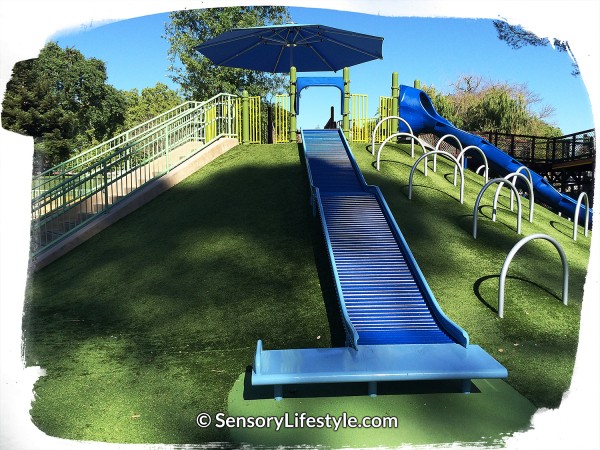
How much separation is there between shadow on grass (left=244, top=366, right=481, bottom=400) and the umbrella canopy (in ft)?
37.1

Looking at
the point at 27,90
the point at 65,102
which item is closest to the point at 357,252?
the point at 27,90

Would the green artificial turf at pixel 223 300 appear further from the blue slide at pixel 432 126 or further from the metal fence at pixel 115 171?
the blue slide at pixel 432 126

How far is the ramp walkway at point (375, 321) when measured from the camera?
4.04 metres

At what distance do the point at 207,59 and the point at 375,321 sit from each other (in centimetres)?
2561

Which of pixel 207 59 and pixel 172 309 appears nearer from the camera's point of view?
pixel 172 309

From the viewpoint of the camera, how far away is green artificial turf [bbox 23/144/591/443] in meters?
4.28

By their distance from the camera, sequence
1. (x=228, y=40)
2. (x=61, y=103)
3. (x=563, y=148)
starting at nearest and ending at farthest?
(x=228, y=40) < (x=563, y=148) < (x=61, y=103)

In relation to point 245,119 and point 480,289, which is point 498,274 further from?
point 245,119

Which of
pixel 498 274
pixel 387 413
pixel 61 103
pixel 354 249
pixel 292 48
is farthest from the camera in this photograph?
pixel 61 103

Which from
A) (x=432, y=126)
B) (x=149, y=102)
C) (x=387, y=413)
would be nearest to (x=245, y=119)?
(x=432, y=126)

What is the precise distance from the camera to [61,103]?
39219mm

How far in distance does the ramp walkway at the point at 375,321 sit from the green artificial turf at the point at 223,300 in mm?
315

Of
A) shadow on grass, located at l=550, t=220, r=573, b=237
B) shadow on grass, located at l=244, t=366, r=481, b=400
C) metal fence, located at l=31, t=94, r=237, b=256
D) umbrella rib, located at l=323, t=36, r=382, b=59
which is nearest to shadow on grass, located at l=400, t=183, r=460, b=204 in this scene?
shadow on grass, located at l=550, t=220, r=573, b=237

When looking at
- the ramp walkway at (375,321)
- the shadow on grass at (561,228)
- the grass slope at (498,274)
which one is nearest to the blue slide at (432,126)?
the grass slope at (498,274)
